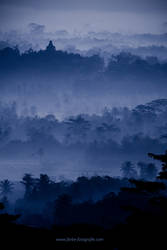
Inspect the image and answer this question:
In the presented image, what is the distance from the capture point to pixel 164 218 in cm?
1562

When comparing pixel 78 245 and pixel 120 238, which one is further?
pixel 78 245

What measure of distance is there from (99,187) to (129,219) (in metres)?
97.4

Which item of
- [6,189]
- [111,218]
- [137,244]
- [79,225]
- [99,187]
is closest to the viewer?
[137,244]

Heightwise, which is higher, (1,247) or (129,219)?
(129,219)

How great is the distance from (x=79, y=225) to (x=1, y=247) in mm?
4849

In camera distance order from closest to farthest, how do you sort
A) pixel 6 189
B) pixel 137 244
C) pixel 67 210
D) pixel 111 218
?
1. pixel 137 244
2. pixel 111 218
3. pixel 67 210
4. pixel 6 189

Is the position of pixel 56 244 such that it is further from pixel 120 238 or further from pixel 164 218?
pixel 164 218

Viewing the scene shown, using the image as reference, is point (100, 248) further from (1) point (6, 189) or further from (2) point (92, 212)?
(1) point (6, 189)

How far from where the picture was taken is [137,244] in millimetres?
15336

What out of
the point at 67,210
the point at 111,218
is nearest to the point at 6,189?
the point at 67,210

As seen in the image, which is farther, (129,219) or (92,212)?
(92,212)

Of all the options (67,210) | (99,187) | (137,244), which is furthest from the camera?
(99,187)

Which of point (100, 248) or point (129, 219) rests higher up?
point (129, 219)

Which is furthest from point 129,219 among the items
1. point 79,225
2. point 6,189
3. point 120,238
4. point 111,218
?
point 6,189
